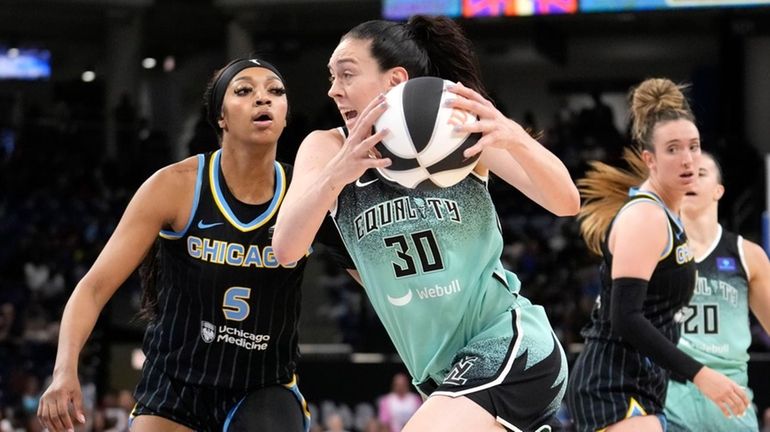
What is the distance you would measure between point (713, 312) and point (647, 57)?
1511cm

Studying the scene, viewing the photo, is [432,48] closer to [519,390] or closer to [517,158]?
[517,158]

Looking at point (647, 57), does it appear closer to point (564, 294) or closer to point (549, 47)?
point (549, 47)

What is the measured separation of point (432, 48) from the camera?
342 cm

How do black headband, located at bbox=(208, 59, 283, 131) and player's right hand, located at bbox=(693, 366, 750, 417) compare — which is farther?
black headband, located at bbox=(208, 59, 283, 131)

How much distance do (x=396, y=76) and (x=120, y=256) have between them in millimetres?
1275

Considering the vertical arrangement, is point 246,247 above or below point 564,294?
above

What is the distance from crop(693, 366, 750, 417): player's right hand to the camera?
12.8 ft

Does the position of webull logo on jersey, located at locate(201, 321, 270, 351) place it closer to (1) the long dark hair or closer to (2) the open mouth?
(2) the open mouth

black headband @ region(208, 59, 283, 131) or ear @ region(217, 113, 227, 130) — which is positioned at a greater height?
black headband @ region(208, 59, 283, 131)

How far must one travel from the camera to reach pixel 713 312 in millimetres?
5246

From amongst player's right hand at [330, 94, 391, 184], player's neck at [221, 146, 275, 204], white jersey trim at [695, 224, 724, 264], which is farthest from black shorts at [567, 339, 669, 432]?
player's right hand at [330, 94, 391, 184]

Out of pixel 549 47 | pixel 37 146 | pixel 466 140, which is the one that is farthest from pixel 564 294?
pixel 466 140

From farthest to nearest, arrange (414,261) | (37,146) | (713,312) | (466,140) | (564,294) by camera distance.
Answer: (37,146) < (564,294) < (713,312) < (414,261) < (466,140)

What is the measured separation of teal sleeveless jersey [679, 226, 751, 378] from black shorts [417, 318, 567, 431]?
214cm
